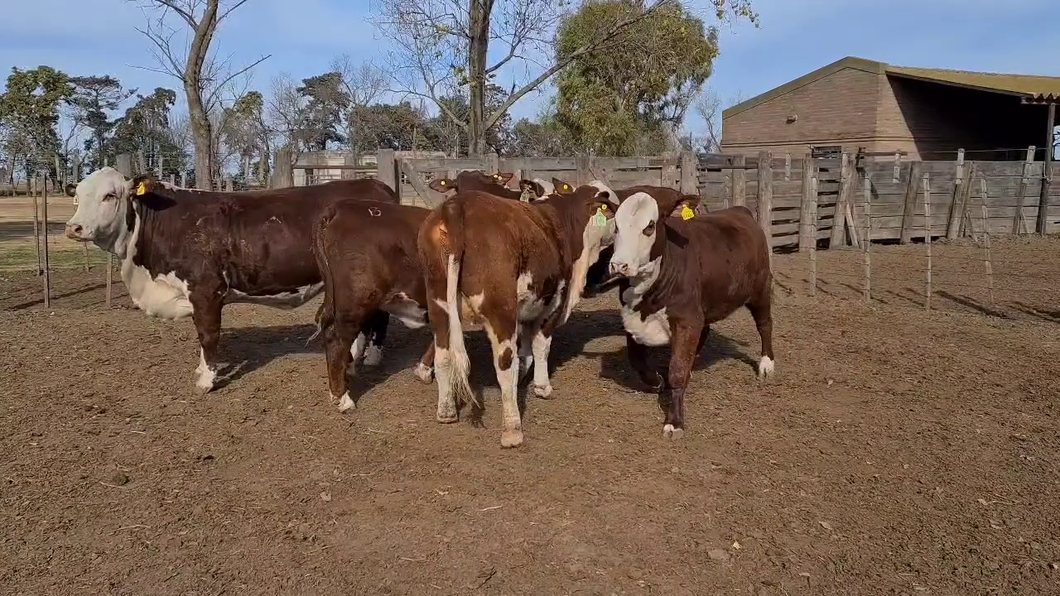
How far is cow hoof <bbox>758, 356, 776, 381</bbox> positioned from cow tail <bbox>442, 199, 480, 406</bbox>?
2.95 m

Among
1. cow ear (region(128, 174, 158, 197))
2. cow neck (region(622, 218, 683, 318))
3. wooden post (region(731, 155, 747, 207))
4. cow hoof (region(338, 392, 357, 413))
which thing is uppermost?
wooden post (region(731, 155, 747, 207))

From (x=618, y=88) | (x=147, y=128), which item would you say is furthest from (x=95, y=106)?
(x=618, y=88)

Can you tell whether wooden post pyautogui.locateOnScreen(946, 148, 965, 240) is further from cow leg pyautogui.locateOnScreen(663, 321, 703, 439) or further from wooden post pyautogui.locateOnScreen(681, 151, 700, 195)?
cow leg pyautogui.locateOnScreen(663, 321, 703, 439)

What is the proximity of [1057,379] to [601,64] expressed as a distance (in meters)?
24.1

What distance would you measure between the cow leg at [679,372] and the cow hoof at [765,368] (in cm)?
151

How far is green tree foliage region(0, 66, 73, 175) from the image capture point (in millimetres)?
49281

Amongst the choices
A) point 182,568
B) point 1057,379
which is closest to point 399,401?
point 182,568

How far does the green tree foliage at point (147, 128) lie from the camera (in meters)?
54.6

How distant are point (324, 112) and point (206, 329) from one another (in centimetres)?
5360

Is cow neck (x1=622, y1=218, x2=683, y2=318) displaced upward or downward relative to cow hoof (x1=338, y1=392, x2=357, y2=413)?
upward

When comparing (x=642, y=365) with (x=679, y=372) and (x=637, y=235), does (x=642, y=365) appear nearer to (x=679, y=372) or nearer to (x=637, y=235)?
(x=679, y=372)

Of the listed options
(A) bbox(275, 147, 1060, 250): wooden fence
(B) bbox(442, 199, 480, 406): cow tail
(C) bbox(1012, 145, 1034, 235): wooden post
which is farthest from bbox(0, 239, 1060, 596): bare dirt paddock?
(C) bbox(1012, 145, 1034, 235): wooden post

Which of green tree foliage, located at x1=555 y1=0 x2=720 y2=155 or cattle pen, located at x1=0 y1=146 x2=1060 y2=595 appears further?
green tree foliage, located at x1=555 y1=0 x2=720 y2=155

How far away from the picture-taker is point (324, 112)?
187ft
